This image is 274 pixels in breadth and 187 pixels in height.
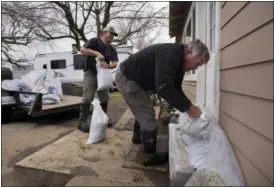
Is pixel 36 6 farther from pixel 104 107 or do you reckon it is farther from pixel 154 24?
pixel 104 107

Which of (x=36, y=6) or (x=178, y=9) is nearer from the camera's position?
(x=178, y=9)

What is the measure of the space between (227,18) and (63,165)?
1.97 m

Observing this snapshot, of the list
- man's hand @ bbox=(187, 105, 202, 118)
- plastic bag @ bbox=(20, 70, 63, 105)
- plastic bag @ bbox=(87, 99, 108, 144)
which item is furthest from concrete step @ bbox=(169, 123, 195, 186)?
plastic bag @ bbox=(20, 70, 63, 105)

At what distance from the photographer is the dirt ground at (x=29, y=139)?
218 cm

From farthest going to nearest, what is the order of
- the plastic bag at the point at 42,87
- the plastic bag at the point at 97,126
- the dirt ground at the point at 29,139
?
the plastic bag at the point at 42,87
the plastic bag at the point at 97,126
the dirt ground at the point at 29,139

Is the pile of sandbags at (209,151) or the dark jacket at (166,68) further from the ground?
the dark jacket at (166,68)

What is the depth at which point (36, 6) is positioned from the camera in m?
13.3

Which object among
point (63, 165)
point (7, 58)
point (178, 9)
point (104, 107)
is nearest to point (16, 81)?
point (104, 107)

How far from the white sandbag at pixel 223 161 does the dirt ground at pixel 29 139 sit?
1.22 m

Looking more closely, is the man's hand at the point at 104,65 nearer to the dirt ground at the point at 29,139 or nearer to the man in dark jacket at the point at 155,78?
the man in dark jacket at the point at 155,78

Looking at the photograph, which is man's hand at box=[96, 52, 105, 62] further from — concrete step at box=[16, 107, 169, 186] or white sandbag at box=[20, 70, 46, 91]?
white sandbag at box=[20, 70, 46, 91]

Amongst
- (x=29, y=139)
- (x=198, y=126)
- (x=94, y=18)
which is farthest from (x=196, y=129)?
(x=94, y=18)

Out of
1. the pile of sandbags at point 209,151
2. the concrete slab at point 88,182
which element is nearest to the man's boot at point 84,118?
the concrete slab at point 88,182

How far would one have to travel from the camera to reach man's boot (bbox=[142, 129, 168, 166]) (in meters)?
2.46
